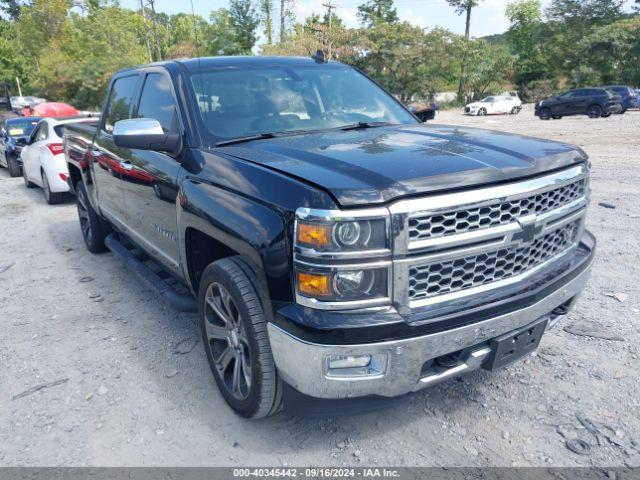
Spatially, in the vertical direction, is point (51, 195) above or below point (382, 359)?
below

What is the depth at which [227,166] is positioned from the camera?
270cm

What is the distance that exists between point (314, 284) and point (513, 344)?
105 centimetres

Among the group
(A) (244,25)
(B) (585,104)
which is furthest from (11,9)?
(B) (585,104)

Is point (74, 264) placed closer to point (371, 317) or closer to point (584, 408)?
point (371, 317)

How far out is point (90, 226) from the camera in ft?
19.1

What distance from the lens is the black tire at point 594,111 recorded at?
25688mm

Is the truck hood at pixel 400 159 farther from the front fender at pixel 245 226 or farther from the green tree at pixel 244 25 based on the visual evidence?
the green tree at pixel 244 25

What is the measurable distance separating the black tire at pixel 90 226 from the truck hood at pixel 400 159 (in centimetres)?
333

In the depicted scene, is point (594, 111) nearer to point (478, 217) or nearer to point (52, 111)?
point (52, 111)

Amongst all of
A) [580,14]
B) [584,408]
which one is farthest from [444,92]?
[584,408]

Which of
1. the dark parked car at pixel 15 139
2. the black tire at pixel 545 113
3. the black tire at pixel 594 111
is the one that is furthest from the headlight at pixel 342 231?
the black tire at pixel 545 113

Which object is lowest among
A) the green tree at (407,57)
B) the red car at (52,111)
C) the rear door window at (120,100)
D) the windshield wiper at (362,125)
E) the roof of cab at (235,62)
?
the red car at (52,111)

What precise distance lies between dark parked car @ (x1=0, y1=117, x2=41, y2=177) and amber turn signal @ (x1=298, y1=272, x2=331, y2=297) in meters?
12.5

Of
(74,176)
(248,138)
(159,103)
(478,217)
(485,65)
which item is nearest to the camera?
(478,217)
